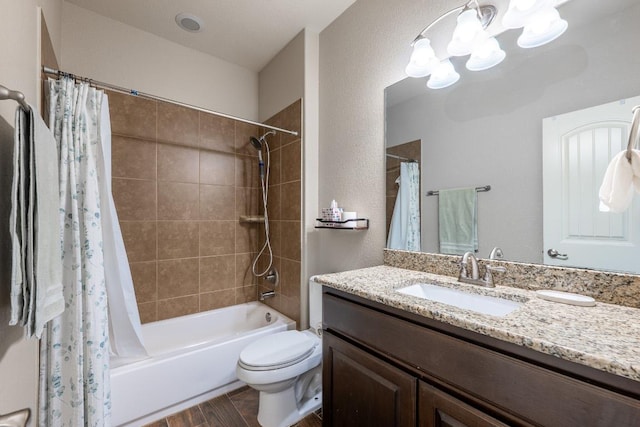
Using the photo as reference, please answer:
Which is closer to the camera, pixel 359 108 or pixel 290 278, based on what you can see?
pixel 359 108

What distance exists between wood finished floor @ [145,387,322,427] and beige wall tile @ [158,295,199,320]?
28.6 inches

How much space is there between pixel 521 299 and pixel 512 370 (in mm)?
384

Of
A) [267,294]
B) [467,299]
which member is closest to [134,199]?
[267,294]

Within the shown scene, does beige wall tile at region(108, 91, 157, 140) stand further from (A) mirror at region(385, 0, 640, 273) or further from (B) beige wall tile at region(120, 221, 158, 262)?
(A) mirror at region(385, 0, 640, 273)

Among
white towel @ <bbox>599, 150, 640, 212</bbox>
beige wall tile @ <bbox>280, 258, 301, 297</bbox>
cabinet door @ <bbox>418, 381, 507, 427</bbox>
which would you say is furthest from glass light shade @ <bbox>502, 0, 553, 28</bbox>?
beige wall tile @ <bbox>280, 258, 301, 297</bbox>

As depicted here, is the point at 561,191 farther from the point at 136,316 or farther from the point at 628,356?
the point at 136,316

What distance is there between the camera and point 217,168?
2.34m

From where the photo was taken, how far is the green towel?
3.98ft

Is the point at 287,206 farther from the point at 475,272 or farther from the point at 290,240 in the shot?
the point at 475,272

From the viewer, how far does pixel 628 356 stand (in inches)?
20.6

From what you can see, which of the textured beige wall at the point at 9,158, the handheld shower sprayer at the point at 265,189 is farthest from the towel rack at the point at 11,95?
the handheld shower sprayer at the point at 265,189

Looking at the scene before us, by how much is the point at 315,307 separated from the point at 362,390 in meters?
0.86

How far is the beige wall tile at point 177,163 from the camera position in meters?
2.10

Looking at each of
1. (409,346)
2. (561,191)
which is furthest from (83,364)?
(561,191)
